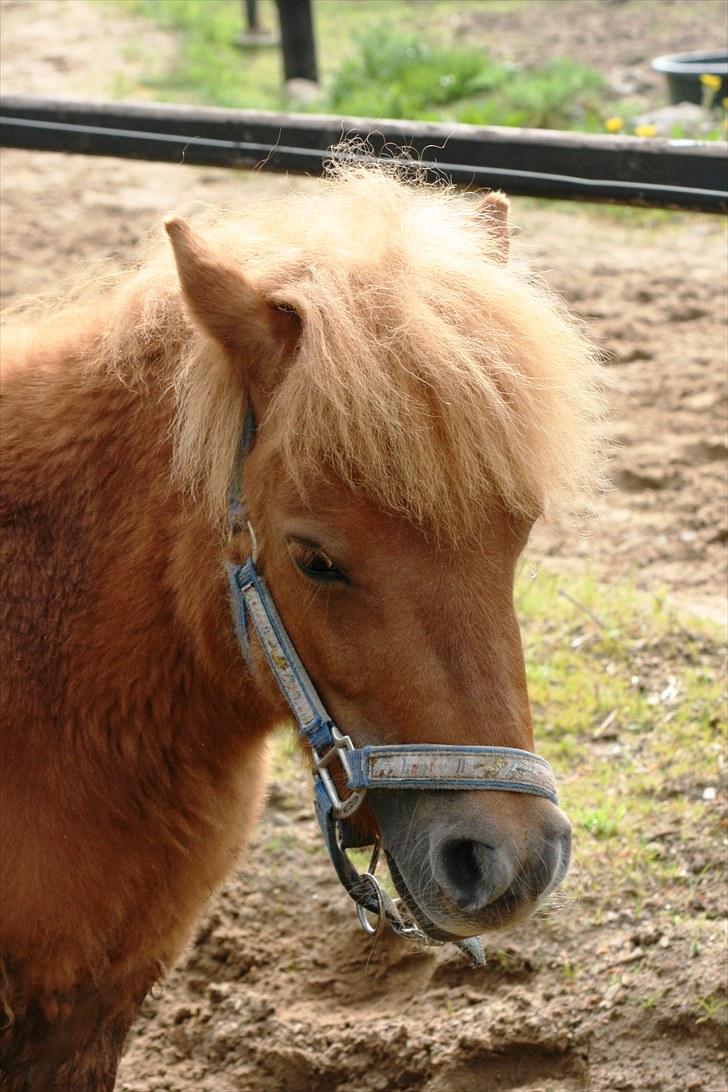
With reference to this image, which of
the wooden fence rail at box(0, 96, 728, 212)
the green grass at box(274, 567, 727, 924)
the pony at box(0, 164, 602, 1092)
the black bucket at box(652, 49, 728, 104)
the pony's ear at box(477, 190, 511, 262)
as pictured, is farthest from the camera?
the black bucket at box(652, 49, 728, 104)

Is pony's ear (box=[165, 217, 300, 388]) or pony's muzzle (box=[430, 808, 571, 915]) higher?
pony's ear (box=[165, 217, 300, 388])

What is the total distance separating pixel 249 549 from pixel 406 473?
1.25ft

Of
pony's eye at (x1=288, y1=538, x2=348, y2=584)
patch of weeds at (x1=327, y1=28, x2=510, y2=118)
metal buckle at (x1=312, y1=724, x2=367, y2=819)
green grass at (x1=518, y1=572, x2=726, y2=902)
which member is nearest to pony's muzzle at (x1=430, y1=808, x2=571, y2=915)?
metal buckle at (x1=312, y1=724, x2=367, y2=819)

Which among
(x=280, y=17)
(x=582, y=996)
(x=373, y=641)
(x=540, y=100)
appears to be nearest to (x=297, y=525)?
(x=373, y=641)

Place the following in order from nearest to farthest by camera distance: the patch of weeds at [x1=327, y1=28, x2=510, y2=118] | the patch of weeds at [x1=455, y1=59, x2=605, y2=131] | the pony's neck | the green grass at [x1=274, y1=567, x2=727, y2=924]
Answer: the pony's neck < the green grass at [x1=274, y1=567, x2=727, y2=924] < the patch of weeds at [x1=455, y1=59, x2=605, y2=131] < the patch of weeds at [x1=327, y1=28, x2=510, y2=118]

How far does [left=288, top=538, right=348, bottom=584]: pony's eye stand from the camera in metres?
1.95

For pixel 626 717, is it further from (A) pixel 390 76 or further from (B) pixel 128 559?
(A) pixel 390 76

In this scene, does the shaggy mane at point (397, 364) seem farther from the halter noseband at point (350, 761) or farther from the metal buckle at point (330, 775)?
the metal buckle at point (330, 775)

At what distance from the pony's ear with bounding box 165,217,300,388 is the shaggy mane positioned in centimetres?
4

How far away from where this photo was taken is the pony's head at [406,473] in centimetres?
188

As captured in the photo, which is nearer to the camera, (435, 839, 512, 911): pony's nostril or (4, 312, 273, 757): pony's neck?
(435, 839, 512, 911): pony's nostril

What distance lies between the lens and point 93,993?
2.33 meters

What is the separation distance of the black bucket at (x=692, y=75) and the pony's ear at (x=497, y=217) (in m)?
6.61

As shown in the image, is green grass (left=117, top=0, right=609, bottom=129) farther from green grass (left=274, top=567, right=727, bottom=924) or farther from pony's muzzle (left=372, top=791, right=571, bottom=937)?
pony's muzzle (left=372, top=791, right=571, bottom=937)
